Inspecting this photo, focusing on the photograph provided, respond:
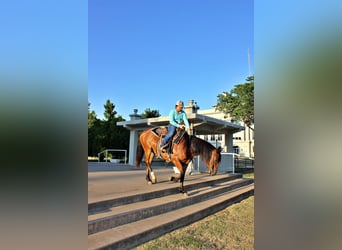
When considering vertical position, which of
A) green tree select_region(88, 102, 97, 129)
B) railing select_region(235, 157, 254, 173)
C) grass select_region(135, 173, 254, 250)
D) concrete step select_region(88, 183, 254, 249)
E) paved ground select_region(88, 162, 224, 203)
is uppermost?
green tree select_region(88, 102, 97, 129)

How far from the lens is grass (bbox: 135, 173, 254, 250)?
9.54ft

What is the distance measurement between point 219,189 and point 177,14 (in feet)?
13.7

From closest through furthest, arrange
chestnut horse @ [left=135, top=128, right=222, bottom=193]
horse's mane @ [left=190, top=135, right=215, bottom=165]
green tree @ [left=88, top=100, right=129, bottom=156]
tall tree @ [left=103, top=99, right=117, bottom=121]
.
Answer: chestnut horse @ [left=135, top=128, right=222, bottom=193], horse's mane @ [left=190, top=135, right=215, bottom=165], green tree @ [left=88, top=100, right=129, bottom=156], tall tree @ [left=103, top=99, right=117, bottom=121]

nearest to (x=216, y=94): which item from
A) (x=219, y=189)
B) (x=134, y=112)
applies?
(x=134, y=112)

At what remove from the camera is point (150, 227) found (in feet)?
10.2

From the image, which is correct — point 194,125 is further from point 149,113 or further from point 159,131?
point 149,113

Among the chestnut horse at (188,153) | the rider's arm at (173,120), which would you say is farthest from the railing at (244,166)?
the rider's arm at (173,120)

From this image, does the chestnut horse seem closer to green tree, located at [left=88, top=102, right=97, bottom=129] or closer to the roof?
the roof

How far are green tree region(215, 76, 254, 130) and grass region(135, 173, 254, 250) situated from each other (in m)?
8.50

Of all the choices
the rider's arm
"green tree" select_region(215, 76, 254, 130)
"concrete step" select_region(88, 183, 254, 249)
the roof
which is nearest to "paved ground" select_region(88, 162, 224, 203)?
"concrete step" select_region(88, 183, 254, 249)

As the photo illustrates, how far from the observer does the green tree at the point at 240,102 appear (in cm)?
1209

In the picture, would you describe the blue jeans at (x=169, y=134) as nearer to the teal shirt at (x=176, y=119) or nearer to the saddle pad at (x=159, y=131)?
the teal shirt at (x=176, y=119)
